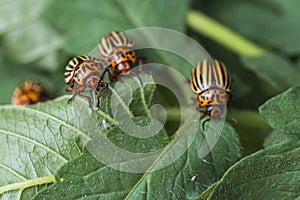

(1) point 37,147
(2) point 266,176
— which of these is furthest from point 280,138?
(1) point 37,147

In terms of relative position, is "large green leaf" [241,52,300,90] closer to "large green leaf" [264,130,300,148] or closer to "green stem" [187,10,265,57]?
"green stem" [187,10,265,57]

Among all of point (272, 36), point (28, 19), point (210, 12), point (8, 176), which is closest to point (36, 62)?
point (28, 19)

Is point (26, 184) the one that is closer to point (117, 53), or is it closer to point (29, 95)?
point (117, 53)

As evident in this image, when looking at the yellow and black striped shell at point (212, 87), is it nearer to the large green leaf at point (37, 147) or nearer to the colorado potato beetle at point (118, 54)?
the colorado potato beetle at point (118, 54)

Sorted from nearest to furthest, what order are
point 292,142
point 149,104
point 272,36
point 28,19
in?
point 292,142, point 149,104, point 272,36, point 28,19

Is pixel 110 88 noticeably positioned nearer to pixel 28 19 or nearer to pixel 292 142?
pixel 292 142

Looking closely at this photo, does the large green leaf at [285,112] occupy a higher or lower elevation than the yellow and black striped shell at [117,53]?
lower

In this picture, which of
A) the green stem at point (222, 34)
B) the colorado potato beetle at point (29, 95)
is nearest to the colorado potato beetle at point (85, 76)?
the colorado potato beetle at point (29, 95)
